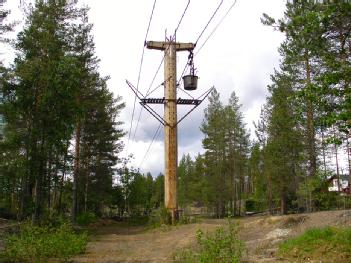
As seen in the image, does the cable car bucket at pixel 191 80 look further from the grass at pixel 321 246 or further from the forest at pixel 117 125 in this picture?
the grass at pixel 321 246

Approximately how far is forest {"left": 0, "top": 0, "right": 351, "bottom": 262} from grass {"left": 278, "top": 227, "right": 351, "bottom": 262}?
6.96ft

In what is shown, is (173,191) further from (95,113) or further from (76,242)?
(95,113)

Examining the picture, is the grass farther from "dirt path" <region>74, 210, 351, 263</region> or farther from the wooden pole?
the wooden pole

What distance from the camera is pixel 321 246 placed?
9.07m

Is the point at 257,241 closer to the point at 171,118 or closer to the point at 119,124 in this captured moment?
the point at 171,118

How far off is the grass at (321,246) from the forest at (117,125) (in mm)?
2121

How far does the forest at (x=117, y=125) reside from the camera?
33.5 feet

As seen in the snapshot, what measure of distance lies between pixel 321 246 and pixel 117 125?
39.4m

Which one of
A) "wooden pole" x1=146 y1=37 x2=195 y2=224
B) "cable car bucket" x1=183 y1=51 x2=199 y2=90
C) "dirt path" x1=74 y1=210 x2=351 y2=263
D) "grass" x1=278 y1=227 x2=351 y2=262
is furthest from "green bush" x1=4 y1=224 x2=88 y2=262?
"cable car bucket" x1=183 y1=51 x2=199 y2=90

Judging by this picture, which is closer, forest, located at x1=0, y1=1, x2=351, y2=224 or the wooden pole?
forest, located at x1=0, y1=1, x2=351, y2=224

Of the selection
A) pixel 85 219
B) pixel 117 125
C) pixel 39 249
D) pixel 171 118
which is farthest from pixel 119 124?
pixel 39 249

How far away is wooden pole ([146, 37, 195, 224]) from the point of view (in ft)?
67.6

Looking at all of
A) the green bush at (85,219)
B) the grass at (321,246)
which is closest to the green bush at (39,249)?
the grass at (321,246)

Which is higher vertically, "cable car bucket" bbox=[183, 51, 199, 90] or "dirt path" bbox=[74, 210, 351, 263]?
"cable car bucket" bbox=[183, 51, 199, 90]
